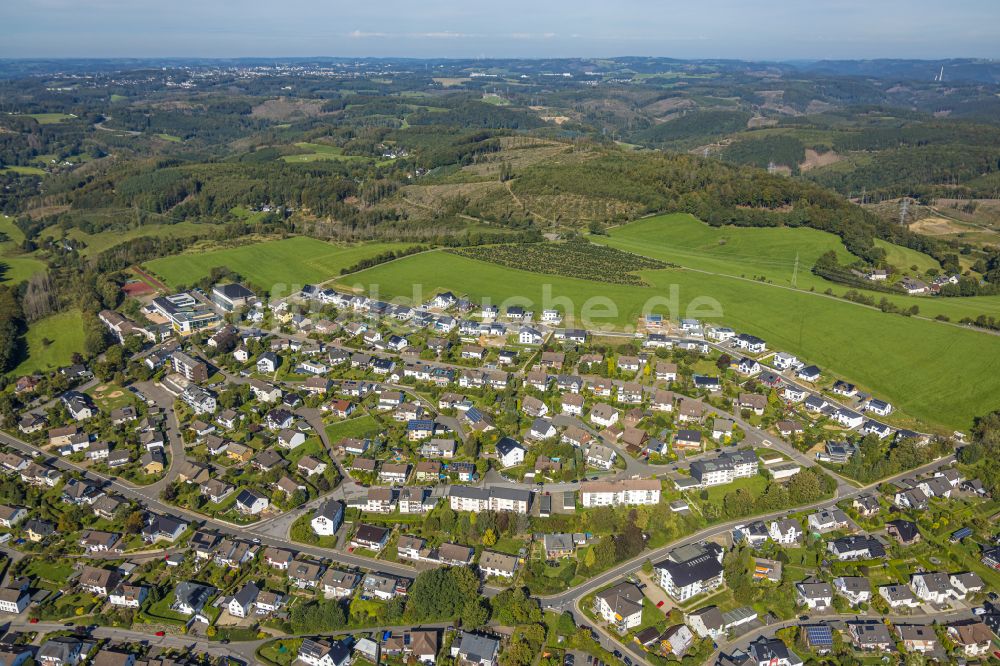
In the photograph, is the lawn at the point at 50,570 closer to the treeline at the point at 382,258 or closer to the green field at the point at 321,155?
the treeline at the point at 382,258

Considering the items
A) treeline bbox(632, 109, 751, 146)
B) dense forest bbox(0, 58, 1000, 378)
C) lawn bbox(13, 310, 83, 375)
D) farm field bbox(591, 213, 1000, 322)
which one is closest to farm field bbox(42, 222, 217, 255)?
dense forest bbox(0, 58, 1000, 378)

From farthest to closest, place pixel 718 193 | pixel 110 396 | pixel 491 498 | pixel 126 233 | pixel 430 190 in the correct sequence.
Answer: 1. pixel 430 190
2. pixel 718 193
3. pixel 126 233
4. pixel 110 396
5. pixel 491 498

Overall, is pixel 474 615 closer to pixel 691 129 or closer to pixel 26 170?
pixel 26 170

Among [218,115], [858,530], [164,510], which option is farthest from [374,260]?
[218,115]

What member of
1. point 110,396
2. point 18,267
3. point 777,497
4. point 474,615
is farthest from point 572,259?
point 18,267

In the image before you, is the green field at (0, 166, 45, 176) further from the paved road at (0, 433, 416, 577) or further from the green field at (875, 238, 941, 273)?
the green field at (875, 238, 941, 273)

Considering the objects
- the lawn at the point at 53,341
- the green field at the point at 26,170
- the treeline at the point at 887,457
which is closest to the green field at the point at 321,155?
the green field at the point at 26,170

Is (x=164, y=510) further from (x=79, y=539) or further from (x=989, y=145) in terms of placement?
(x=989, y=145)
